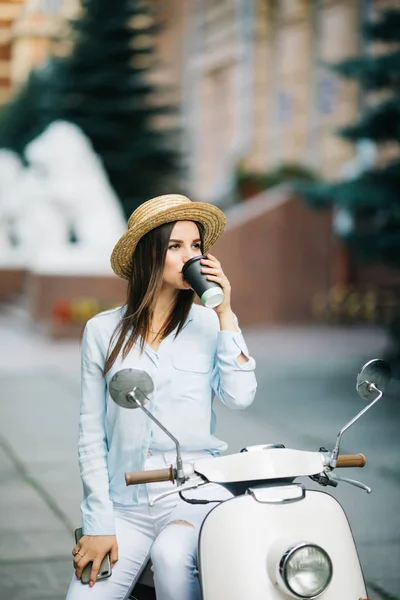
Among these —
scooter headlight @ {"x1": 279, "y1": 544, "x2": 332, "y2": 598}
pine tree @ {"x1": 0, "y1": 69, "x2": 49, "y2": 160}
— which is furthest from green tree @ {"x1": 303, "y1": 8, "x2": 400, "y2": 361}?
pine tree @ {"x1": 0, "y1": 69, "x2": 49, "y2": 160}

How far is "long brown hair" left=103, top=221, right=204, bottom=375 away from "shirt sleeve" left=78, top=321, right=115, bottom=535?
0.04 meters

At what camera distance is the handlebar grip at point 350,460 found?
260cm

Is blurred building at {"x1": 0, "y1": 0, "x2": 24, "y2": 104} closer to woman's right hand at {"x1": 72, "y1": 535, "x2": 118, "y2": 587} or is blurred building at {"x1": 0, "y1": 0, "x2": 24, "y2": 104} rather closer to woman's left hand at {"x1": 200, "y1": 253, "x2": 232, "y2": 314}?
woman's left hand at {"x1": 200, "y1": 253, "x2": 232, "y2": 314}

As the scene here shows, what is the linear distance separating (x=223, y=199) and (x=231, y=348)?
17373mm

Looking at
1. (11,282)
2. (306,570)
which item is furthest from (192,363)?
(11,282)

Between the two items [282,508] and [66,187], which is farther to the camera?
[66,187]

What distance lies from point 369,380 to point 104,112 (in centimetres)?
2074

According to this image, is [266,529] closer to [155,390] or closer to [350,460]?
[350,460]

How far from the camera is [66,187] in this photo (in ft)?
53.1

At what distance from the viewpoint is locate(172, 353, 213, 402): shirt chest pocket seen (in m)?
2.80

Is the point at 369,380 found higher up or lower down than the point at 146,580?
higher up

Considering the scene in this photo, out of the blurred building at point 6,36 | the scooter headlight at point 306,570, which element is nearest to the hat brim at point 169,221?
the scooter headlight at point 306,570

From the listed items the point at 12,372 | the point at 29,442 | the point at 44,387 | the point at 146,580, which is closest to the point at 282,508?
the point at 146,580

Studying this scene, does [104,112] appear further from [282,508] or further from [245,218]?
[282,508]
